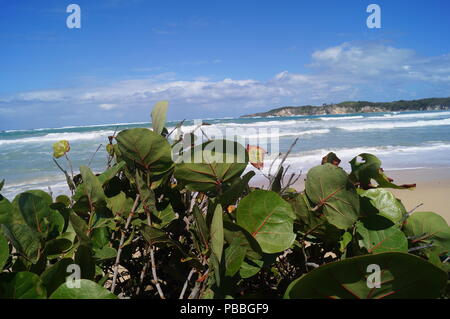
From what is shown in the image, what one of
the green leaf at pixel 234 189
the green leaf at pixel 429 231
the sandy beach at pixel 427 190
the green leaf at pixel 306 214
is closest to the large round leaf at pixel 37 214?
the green leaf at pixel 234 189

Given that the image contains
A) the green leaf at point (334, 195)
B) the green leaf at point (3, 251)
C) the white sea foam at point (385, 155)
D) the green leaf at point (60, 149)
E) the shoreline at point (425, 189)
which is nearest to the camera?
the green leaf at point (3, 251)

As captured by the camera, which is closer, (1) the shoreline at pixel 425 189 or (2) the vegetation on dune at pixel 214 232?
(2) the vegetation on dune at pixel 214 232

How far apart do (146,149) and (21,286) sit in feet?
0.98

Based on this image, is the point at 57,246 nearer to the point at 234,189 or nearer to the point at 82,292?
the point at 82,292

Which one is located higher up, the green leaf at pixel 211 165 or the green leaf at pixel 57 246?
the green leaf at pixel 211 165

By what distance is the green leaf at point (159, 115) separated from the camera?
2.44 feet

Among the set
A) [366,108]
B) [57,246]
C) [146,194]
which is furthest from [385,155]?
[366,108]

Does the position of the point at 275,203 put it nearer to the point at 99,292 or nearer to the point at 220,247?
the point at 220,247

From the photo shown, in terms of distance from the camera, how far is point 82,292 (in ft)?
1.41

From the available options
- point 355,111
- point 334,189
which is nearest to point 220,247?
point 334,189

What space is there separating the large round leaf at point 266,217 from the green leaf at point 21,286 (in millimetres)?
309

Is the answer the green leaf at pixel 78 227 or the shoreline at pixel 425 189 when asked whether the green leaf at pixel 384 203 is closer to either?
the green leaf at pixel 78 227

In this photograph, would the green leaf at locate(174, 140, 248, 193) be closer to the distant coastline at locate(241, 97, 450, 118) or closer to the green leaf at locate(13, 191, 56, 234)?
the green leaf at locate(13, 191, 56, 234)
